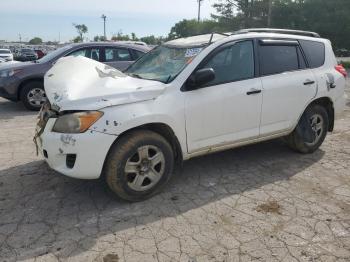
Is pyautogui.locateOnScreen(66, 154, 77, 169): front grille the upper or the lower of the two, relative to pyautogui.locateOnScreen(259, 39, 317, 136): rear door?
lower

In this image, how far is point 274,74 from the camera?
476cm

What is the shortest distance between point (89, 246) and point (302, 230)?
1894 millimetres

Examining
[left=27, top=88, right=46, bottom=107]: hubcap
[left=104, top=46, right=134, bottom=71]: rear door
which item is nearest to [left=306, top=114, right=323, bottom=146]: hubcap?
[left=104, top=46, right=134, bottom=71]: rear door

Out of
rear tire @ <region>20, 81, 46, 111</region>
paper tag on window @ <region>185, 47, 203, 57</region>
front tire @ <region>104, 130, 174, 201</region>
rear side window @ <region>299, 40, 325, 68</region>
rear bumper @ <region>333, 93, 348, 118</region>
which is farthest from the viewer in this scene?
rear tire @ <region>20, 81, 46, 111</region>

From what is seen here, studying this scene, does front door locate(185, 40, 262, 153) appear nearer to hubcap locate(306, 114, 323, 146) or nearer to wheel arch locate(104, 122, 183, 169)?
wheel arch locate(104, 122, 183, 169)

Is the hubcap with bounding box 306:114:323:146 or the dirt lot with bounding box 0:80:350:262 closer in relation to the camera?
the dirt lot with bounding box 0:80:350:262

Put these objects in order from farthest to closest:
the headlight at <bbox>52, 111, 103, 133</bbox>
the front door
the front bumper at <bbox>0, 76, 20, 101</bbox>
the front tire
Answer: the front bumper at <bbox>0, 76, 20, 101</bbox> < the front door < the front tire < the headlight at <bbox>52, 111, 103, 133</bbox>

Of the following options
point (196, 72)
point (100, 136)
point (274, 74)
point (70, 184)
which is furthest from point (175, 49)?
point (70, 184)

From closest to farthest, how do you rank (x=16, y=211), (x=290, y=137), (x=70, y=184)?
(x=16, y=211)
(x=70, y=184)
(x=290, y=137)

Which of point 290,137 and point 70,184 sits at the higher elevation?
point 290,137

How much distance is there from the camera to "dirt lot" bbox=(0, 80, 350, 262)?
3.15 meters

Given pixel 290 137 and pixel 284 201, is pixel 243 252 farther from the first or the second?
pixel 290 137

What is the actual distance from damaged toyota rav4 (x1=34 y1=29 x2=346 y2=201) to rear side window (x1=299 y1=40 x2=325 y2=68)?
0.06 feet

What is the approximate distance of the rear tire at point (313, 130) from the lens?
17.2ft
